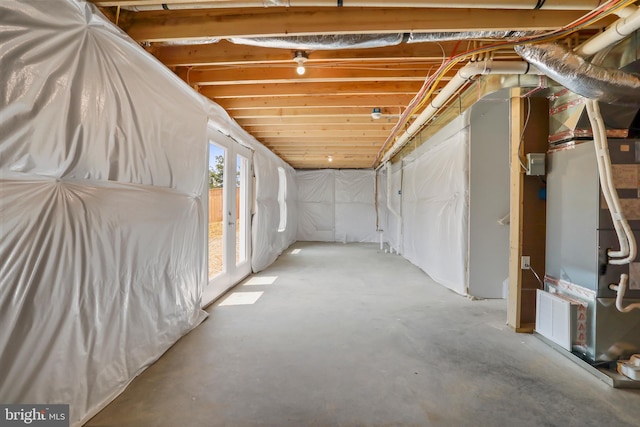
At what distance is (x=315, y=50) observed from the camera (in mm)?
2355

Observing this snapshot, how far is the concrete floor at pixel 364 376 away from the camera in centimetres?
149

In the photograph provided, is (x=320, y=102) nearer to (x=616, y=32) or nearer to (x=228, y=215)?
(x=228, y=215)

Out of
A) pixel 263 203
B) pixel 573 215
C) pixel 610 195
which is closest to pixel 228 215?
pixel 263 203

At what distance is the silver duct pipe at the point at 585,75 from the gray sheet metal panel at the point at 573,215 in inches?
12.7

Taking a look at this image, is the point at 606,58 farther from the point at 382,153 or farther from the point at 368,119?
the point at 382,153

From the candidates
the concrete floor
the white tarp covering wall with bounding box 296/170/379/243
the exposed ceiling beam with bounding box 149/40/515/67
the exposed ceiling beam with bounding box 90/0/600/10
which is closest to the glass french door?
the concrete floor

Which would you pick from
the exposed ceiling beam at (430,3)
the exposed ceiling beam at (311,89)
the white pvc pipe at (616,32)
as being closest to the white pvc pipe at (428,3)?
the exposed ceiling beam at (430,3)

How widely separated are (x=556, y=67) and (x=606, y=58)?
14.7 inches

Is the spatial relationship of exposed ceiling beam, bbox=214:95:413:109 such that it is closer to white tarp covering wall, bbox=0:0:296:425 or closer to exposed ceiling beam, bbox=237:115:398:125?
exposed ceiling beam, bbox=237:115:398:125

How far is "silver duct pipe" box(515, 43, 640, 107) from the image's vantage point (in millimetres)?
1755

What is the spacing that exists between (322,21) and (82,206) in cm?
167

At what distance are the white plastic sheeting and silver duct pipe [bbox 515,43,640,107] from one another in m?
1.39

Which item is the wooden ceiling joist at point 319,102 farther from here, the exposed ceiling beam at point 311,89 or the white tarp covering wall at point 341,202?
the white tarp covering wall at point 341,202

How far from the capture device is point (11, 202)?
43.0 inches
